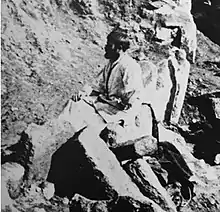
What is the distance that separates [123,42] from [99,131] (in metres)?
0.37

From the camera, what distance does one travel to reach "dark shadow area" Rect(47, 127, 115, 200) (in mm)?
1384

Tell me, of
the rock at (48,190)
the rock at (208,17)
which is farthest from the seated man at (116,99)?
the rock at (208,17)

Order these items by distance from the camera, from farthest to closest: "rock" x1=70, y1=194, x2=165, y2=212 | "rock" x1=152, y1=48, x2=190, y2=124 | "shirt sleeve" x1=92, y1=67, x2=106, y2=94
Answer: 1. "rock" x1=152, y1=48, x2=190, y2=124
2. "shirt sleeve" x1=92, y1=67, x2=106, y2=94
3. "rock" x1=70, y1=194, x2=165, y2=212

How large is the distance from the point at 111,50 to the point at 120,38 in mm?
64

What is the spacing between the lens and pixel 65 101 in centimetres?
143

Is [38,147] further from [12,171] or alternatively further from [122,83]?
[122,83]

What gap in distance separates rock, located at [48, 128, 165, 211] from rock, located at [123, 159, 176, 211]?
58 mm

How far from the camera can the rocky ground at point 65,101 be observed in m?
1.34

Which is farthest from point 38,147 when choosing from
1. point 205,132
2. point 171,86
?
point 205,132

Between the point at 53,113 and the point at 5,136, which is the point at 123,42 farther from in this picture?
the point at 5,136

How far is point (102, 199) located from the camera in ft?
4.61

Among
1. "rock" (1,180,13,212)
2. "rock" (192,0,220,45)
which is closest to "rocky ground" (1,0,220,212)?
"rock" (1,180,13,212)

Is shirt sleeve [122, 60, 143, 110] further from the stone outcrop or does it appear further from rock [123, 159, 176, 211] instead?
the stone outcrop

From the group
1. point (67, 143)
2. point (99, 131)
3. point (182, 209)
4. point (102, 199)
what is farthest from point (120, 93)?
point (182, 209)
